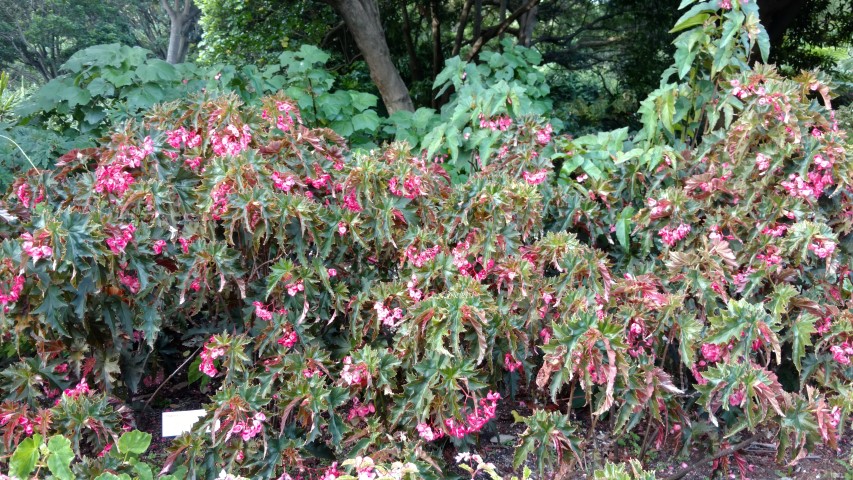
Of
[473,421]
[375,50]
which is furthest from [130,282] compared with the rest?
[375,50]

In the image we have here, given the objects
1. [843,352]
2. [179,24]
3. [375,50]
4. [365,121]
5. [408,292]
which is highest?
[179,24]

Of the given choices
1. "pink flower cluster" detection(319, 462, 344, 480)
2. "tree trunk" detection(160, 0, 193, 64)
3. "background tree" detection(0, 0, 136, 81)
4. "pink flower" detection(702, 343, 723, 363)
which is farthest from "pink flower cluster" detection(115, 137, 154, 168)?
"background tree" detection(0, 0, 136, 81)

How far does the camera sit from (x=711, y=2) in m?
2.79

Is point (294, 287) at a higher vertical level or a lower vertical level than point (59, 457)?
higher

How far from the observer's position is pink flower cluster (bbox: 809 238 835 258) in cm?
211

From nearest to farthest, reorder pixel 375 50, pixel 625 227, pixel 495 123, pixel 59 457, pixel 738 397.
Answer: pixel 59 457 → pixel 738 397 → pixel 625 227 → pixel 495 123 → pixel 375 50

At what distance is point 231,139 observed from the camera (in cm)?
223

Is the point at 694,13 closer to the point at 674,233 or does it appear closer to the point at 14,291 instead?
the point at 674,233

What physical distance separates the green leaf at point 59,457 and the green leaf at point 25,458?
61mm

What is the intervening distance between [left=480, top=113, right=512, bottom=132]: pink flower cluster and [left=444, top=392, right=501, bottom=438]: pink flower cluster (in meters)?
1.31

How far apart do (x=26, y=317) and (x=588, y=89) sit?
684 centimetres

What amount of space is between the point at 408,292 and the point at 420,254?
138 millimetres

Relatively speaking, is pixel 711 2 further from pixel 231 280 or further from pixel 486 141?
pixel 231 280

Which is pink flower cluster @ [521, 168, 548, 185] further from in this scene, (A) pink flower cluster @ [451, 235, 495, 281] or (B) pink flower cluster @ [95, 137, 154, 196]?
(B) pink flower cluster @ [95, 137, 154, 196]
